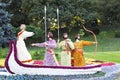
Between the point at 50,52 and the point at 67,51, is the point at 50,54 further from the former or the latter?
the point at 67,51

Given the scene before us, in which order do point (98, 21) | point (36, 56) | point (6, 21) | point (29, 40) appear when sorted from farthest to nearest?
point (98, 21) → point (29, 40) → point (6, 21) → point (36, 56)

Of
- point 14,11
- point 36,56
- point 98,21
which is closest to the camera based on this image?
point 36,56

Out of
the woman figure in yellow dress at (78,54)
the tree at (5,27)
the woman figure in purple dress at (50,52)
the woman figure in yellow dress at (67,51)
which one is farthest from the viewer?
the tree at (5,27)

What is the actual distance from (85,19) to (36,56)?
839 inches

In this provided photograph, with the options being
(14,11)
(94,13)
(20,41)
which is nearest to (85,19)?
(94,13)

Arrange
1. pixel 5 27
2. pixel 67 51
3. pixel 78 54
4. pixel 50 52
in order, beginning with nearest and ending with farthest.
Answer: pixel 50 52, pixel 67 51, pixel 78 54, pixel 5 27

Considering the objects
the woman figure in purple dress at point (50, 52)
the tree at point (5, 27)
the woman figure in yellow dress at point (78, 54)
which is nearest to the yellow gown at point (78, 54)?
the woman figure in yellow dress at point (78, 54)

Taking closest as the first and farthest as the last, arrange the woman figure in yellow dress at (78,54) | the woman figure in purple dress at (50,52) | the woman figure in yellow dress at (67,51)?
the woman figure in purple dress at (50,52)
the woman figure in yellow dress at (67,51)
the woman figure in yellow dress at (78,54)

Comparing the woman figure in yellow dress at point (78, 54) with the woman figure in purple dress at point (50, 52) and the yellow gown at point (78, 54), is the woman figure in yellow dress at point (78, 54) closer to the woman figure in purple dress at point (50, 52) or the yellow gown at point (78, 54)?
the yellow gown at point (78, 54)

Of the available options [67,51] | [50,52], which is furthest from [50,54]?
[67,51]

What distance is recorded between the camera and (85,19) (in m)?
41.2

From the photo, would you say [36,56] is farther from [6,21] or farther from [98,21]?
[98,21]

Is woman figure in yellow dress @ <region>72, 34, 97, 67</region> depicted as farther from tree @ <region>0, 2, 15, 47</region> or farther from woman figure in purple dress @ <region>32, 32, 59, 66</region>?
tree @ <region>0, 2, 15, 47</region>

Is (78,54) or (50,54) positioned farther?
(78,54)
